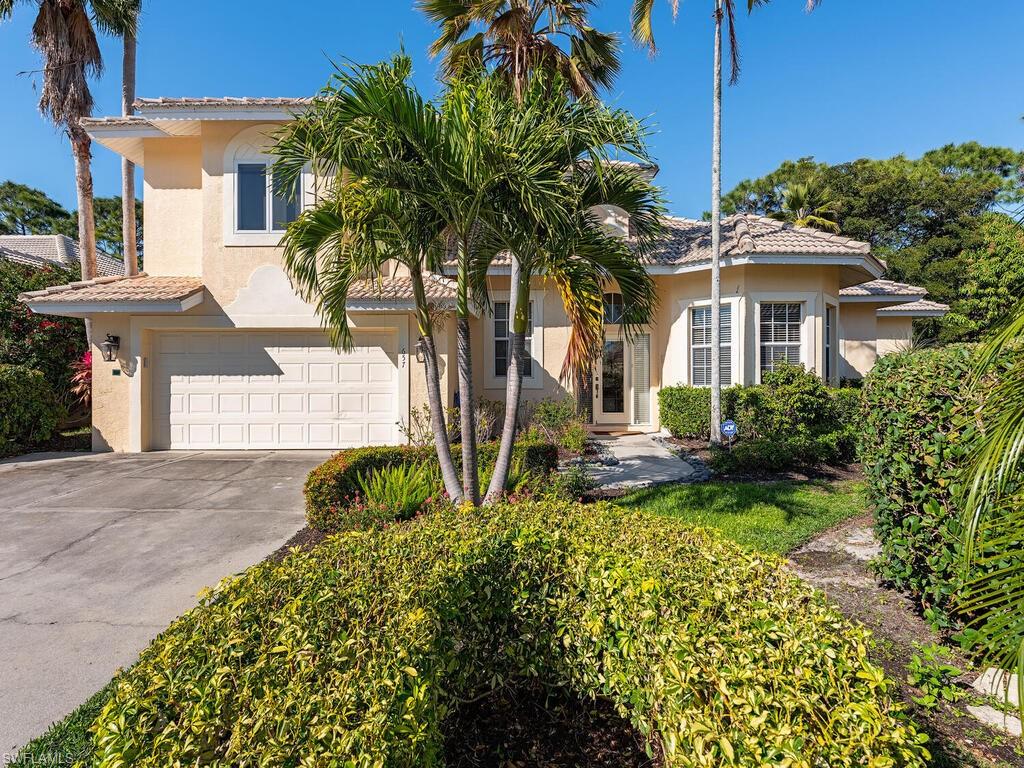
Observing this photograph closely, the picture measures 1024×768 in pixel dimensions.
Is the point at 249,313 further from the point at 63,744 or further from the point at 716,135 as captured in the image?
the point at 716,135

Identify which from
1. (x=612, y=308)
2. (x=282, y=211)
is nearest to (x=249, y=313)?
(x=282, y=211)

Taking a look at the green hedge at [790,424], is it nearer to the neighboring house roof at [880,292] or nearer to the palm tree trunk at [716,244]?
the palm tree trunk at [716,244]

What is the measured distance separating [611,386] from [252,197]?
1013 cm

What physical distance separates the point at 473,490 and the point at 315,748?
3875 mm

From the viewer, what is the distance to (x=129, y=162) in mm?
13992

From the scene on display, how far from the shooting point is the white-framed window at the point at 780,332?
11984 millimetres

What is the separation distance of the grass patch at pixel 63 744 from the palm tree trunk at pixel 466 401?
10.5 ft

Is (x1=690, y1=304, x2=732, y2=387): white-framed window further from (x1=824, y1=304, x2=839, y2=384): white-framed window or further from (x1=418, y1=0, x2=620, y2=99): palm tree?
(x1=418, y1=0, x2=620, y2=99): palm tree

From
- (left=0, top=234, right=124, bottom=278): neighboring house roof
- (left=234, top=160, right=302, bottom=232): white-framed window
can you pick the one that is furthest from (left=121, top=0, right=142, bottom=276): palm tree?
(left=0, top=234, right=124, bottom=278): neighboring house roof

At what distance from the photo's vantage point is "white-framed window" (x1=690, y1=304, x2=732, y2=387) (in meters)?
12.2

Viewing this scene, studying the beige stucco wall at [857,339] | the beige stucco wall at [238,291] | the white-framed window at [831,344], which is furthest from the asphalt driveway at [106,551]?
the beige stucco wall at [857,339]

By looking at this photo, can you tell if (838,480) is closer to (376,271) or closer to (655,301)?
(655,301)

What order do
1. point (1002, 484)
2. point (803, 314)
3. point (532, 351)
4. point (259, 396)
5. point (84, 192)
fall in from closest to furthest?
point (1002, 484)
point (259, 396)
point (803, 314)
point (532, 351)
point (84, 192)

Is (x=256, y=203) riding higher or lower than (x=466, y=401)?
higher
